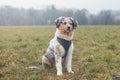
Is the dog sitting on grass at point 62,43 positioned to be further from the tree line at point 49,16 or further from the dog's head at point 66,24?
the tree line at point 49,16

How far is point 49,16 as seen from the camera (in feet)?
293

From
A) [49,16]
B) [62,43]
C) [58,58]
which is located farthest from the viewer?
[49,16]

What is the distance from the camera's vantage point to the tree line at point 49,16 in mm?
78688

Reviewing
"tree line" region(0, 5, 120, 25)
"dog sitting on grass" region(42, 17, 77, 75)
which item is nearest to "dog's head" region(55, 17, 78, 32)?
"dog sitting on grass" region(42, 17, 77, 75)

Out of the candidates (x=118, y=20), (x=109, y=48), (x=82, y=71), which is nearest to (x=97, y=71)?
(x=82, y=71)

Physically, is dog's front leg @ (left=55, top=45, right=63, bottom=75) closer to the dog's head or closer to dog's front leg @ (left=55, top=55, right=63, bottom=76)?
dog's front leg @ (left=55, top=55, right=63, bottom=76)

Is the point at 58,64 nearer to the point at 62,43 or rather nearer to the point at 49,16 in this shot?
the point at 62,43

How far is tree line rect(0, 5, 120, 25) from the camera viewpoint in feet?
258

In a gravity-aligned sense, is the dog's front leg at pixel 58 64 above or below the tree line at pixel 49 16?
above

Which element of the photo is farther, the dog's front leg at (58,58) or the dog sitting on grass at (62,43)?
the dog's front leg at (58,58)

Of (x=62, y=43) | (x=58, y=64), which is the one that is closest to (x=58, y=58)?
(x=58, y=64)

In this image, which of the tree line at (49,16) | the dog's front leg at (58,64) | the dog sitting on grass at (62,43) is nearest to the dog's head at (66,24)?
the dog sitting on grass at (62,43)

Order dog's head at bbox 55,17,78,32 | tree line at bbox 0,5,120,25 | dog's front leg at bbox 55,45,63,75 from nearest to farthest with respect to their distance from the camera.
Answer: dog's head at bbox 55,17,78,32, dog's front leg at bbox 55,45,63,75, tree line at bbox 0,5,120,25

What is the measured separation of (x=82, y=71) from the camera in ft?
31.2
